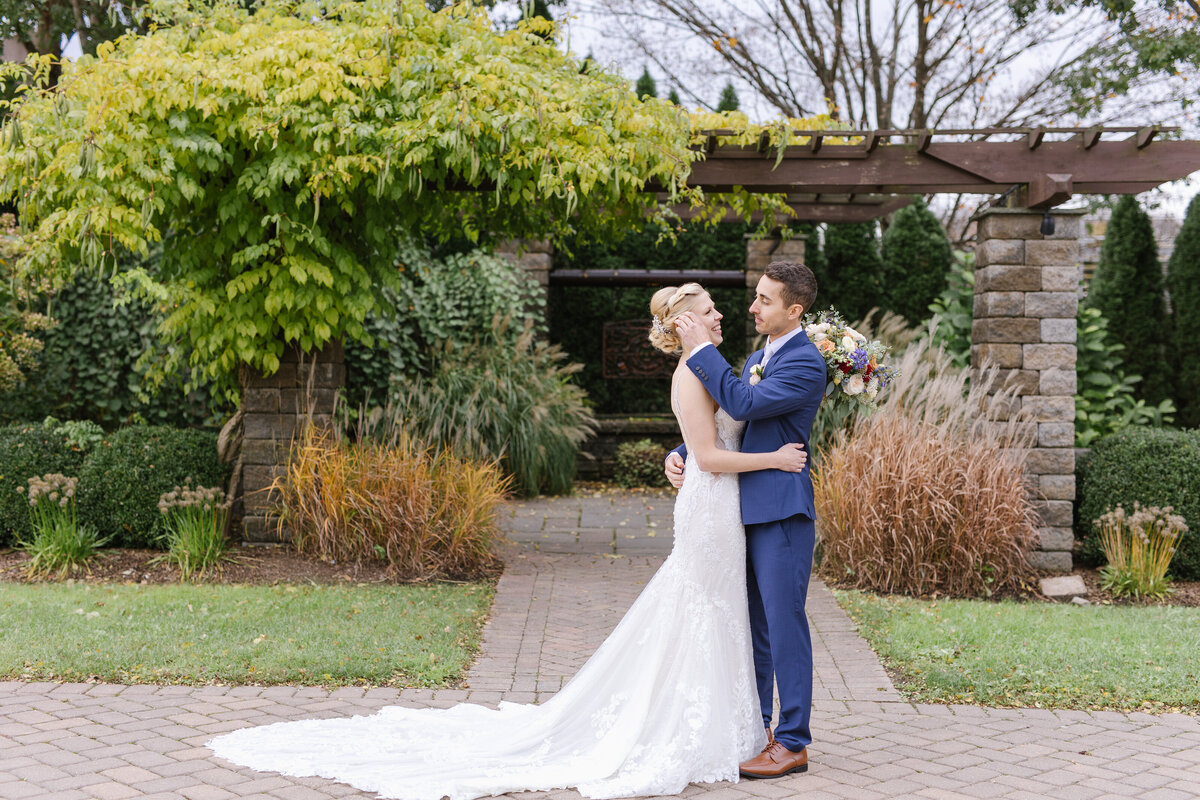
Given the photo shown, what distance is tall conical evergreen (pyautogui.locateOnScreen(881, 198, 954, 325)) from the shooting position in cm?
1228

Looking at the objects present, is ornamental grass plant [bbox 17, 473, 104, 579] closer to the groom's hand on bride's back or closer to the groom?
the groom's hand on bride's back

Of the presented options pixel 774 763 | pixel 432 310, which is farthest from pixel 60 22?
pixel 774 763

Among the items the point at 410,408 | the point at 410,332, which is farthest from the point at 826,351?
the point at 410,332

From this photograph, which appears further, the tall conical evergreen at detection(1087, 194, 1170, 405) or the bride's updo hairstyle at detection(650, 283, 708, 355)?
the tall conical evergreen at detection(1087, 194, 1170, 405)

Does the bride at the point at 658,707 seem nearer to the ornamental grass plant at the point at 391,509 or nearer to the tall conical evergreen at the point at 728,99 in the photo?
the ornamental grass plant at the point at 391,509

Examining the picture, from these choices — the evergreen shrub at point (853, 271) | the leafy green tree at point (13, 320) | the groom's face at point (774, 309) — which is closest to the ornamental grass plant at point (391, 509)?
the leafy green tree at point (13, 320)

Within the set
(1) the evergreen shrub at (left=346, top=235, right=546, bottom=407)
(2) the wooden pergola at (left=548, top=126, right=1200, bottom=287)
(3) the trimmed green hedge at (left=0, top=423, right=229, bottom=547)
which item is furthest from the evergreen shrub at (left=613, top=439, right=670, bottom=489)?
(3) the trimmed green hedge at (left=0, top=423, right=229, bottom=547)

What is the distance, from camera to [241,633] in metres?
4.92

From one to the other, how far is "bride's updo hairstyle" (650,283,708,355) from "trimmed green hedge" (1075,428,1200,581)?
4794 mm

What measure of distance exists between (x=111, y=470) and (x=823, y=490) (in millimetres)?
4778

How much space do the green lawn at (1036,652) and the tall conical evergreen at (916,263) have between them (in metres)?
6.66

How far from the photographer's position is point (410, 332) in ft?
33.8

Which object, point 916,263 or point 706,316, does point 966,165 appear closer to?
point 706,316

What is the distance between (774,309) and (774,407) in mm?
347
